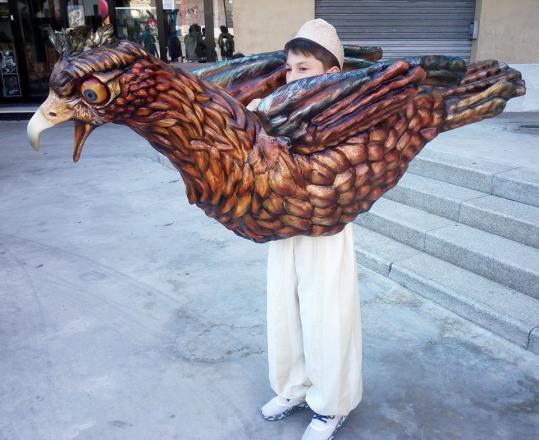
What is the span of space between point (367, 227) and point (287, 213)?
2383 millimetres

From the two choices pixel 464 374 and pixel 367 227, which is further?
pixel 367 227

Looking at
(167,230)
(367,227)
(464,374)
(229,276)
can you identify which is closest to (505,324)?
(464,374)

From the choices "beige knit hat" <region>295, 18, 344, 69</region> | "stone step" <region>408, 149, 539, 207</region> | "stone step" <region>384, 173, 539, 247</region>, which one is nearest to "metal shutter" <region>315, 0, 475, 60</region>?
"stone step" <region>408, 149, 539, 207</region>

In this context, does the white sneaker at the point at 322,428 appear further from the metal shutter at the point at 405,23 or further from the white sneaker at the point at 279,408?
the metal shutter at the point at 405,23

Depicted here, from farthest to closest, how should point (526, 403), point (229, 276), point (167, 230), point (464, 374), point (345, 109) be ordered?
point (167, 230), point (229, 276), point (464, 374), point (526, 403), point (345, 109)

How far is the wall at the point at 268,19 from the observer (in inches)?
263

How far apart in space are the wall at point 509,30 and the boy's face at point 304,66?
5.74 m

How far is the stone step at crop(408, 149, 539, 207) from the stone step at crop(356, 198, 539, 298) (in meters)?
0.34

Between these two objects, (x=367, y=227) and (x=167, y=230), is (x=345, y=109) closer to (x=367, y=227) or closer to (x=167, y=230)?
(x=367, y=227)

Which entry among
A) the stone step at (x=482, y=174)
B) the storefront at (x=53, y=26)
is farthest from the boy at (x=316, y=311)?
the storefront at (x=53, y=26)

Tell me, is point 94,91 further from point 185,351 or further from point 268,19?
point 268,19

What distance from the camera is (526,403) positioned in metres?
2.20

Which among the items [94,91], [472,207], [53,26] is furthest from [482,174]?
[53,26]

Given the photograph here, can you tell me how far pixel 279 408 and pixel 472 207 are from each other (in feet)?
6.25
